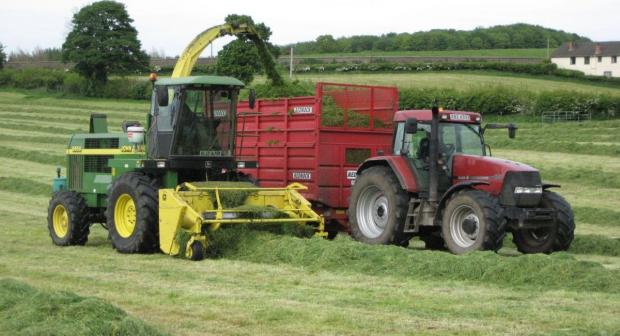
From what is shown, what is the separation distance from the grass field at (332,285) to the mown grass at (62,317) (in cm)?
10

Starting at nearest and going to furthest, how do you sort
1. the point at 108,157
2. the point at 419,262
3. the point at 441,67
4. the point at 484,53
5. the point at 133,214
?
the point at 419,262 < the point at 133,214 < the point at 108,157 < the point at 441,67 < the point at 484,53

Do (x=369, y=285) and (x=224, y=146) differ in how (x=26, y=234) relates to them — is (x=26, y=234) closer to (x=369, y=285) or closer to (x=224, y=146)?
(x=224, y=146)

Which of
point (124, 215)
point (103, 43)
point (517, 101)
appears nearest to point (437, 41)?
point (103, 43)

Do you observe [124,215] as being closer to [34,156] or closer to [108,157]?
[108,157]

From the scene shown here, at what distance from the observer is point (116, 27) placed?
6906 cm

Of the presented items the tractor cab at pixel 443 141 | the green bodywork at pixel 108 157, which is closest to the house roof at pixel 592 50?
the green bodywork at pixel 108 157

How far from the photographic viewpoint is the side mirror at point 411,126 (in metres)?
14.1

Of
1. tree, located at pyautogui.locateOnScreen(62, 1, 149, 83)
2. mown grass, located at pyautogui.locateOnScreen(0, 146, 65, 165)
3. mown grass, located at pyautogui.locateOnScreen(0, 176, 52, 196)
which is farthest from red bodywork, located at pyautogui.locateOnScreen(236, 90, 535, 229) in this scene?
tree, located at pyautogui.locateOnScreen(62, 1, 149, 83)

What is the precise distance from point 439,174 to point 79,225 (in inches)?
243

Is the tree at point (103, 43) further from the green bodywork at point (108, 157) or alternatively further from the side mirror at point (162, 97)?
the side mirror at point (162, 97)

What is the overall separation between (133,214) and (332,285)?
199 inches

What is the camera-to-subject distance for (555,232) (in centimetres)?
1386

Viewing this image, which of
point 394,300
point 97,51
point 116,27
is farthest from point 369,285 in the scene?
point 116,27

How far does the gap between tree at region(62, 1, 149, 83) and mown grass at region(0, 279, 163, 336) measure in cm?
5619
